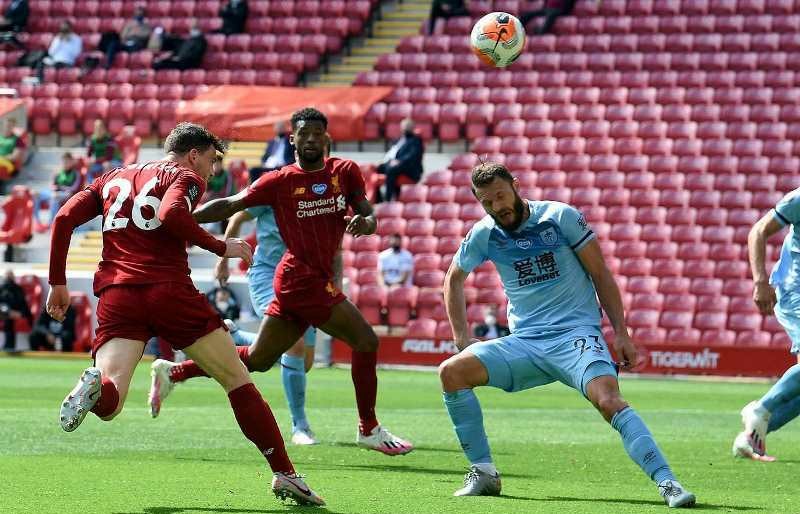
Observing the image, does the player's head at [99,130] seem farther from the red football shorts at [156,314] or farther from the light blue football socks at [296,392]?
the red football shorts at [156,314]

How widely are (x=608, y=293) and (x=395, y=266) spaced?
56.3 ft

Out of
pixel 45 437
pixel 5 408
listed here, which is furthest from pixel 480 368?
pixel 5 408

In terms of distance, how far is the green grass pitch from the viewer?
7422 mm

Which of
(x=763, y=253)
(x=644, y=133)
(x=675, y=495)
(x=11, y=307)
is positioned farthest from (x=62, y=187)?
(x=675, y=495)

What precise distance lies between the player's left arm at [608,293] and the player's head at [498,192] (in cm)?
40

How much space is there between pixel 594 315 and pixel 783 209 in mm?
1899

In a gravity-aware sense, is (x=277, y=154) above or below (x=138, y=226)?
below

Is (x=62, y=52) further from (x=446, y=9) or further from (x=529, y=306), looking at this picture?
(x=529, y=306)

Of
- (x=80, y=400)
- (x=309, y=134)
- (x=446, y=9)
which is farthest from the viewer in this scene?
(x=446, y=9)

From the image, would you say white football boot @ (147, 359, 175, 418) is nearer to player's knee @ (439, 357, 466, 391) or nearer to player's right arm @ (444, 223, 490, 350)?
player's right arm @ (444, 223, 490, 350)

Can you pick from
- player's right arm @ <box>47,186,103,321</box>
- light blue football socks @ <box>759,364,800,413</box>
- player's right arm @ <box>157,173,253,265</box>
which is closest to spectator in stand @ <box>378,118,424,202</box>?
light blue football socks @ <box>759,364,800,413</box>

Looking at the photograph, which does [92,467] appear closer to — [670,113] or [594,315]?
[594,315]

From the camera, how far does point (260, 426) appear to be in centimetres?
733

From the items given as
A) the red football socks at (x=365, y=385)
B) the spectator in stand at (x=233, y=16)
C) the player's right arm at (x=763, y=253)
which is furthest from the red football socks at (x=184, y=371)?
the spectator in stand at (x=233, y=16)
